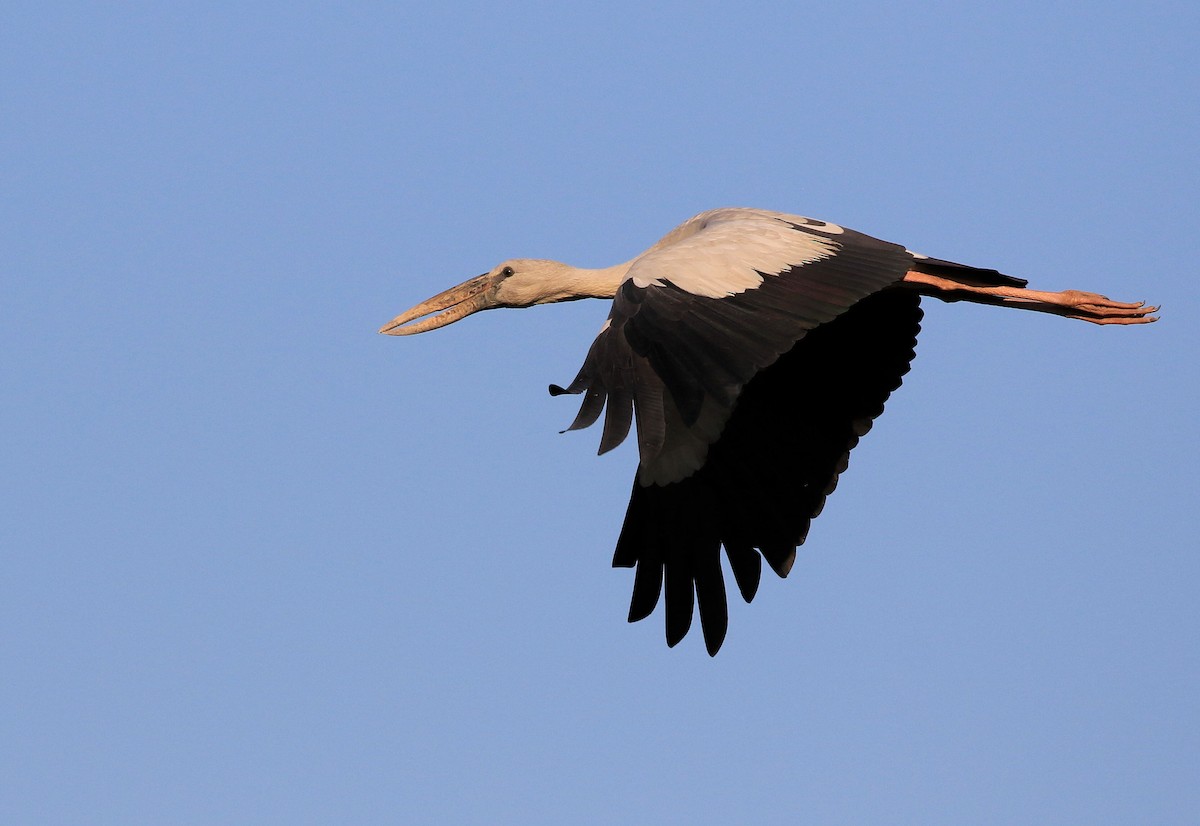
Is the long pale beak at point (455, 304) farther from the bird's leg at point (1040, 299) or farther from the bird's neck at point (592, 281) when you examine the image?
the bird's leg at point (1040, 299)

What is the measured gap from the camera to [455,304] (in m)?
11.4

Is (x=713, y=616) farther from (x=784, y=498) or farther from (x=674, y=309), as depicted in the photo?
(x=674, y=309)

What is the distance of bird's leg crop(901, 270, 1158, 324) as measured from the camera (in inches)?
414

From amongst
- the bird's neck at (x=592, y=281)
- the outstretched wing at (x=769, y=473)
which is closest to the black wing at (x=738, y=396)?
the outstretched wing at (x=769, y=473)

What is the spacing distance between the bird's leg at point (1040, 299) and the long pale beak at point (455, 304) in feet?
8.72

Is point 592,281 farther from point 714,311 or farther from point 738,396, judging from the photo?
point 714,311

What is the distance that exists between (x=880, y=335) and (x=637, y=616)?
226cm

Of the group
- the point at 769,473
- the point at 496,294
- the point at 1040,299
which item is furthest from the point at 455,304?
the point at 1040,299

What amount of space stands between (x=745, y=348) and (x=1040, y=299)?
3413 millimetres

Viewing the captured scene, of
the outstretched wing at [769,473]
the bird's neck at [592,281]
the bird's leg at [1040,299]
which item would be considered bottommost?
the outstretched wing at [769,473]

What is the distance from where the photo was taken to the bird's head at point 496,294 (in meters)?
11.2

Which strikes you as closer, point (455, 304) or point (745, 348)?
point (745, 348)

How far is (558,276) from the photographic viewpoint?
1114cm

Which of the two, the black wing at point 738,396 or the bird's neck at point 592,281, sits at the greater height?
the bird's neck at point 592,281
